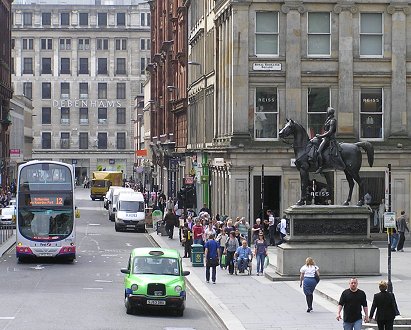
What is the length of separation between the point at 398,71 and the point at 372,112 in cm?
218

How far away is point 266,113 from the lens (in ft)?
171

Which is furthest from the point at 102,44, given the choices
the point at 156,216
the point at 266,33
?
the point at 266,33

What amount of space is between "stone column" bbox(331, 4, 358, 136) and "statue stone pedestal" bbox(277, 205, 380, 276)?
52.4 ft

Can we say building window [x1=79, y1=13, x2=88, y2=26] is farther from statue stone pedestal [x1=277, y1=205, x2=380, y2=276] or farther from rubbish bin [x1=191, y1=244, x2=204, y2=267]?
statue stone pedestal [x1=277, y1=205, x2=380, y2=276]

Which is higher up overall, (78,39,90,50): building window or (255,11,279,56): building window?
(78,39,90,50): building window

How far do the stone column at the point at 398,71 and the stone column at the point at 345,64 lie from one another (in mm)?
1836

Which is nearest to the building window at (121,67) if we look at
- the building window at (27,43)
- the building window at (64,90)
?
the building window at (64,90)

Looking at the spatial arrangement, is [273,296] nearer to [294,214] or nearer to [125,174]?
[294,214]

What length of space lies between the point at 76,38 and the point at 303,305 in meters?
144

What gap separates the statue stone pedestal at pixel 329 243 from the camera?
1441 inches

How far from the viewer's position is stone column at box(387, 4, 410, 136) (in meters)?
52.1

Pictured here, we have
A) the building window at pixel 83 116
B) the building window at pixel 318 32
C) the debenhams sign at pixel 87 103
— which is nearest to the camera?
the building window at pixel 318 32

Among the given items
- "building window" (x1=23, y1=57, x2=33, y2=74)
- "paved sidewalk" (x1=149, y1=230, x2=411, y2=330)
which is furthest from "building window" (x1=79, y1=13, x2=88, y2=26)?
"paved sidewalk" (x1=149, y1=230, x2=411, y2=330)

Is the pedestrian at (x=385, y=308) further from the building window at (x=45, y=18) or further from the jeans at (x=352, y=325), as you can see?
the building window at (x=45, y=18)
